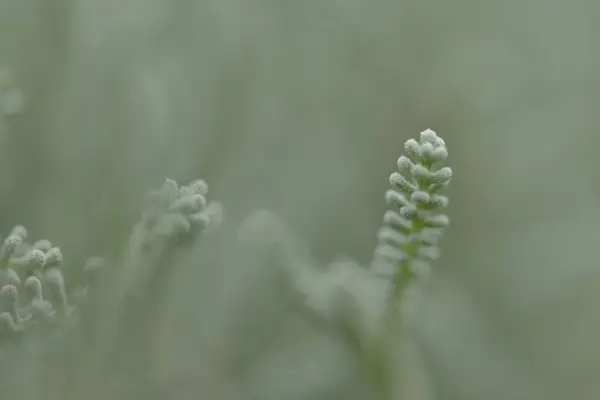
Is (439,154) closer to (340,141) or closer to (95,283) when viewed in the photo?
(95,283)

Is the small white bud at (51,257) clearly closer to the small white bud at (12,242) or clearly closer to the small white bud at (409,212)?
the small white bud at (12,242)

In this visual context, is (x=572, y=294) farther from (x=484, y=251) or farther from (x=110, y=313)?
(x=110, y=313)

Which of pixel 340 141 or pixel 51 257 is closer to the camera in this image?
pixel 51 257

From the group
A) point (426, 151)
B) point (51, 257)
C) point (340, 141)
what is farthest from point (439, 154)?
point (340, 141)

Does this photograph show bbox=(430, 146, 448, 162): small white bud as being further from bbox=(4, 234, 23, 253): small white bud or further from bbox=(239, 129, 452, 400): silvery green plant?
bbox=(4, 234, 23, 253): small white bud

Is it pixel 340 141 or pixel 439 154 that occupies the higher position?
pixel 340 141

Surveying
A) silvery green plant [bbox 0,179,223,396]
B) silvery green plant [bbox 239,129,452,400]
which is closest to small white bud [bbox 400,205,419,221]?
silvery green plant [bbox 239,129,452,400]

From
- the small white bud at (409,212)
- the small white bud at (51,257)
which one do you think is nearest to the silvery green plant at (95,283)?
the small white bud at (51,257)

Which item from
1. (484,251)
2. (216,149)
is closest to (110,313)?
(216,149)
